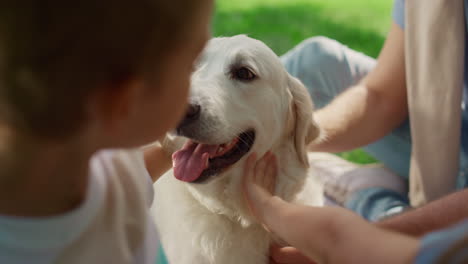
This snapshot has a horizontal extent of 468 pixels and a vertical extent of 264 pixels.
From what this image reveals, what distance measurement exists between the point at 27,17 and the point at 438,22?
1.55 m

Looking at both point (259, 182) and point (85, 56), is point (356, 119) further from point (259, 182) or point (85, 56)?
point (85, 56)

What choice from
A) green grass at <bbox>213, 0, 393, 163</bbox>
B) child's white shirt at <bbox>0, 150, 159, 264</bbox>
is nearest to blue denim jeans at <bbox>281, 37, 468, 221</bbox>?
green grass at <bbox>213, 0, 393, 163</bbox>

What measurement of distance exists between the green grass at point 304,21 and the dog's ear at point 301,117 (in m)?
1.60

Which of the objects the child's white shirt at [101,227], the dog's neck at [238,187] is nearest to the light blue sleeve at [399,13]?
the dog's neck at [238,187]

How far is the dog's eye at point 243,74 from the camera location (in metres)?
1.41

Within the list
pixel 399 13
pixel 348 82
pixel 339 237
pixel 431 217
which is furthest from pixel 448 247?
pixel 348 82

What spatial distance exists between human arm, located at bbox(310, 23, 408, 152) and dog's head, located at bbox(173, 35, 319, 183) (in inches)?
17.9

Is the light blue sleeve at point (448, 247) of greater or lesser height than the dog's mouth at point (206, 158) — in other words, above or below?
above

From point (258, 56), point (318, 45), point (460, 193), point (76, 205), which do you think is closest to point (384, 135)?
point (318, 45)

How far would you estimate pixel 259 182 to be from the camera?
142 centimetres

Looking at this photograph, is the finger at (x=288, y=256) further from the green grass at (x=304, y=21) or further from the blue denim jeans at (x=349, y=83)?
the green grass at (x=304, y=21)

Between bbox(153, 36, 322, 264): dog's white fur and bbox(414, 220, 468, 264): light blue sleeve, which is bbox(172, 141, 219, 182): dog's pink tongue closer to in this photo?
bbox(153, 36, 322, 264): dog's white fur

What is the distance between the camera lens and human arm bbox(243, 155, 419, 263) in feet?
2.89

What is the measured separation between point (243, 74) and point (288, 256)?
53cm
